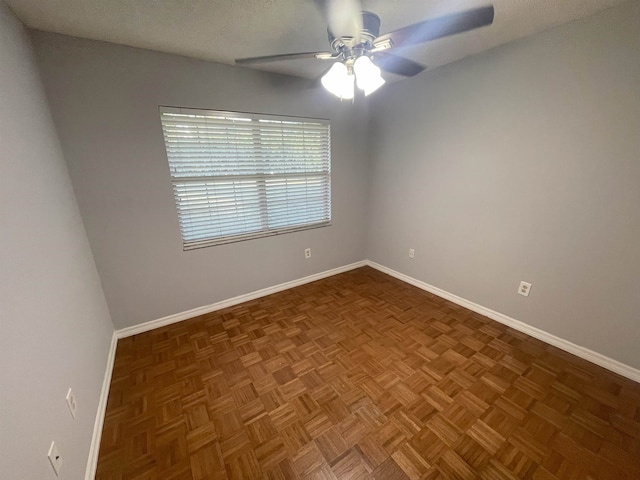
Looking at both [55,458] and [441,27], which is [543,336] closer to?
[441,27]

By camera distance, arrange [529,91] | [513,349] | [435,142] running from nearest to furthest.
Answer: [529,91] → [513,349] → [435,142]

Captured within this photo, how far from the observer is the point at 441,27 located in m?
1.07

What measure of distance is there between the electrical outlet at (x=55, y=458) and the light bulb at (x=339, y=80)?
6.40 ft

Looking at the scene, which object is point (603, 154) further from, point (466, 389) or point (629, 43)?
point (466, 389)

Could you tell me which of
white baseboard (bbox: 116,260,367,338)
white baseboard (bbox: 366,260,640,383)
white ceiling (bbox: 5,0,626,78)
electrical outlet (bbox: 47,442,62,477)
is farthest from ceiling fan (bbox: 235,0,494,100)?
white baseboard (bbox: 366,260,640,383)

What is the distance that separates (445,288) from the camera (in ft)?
8.64

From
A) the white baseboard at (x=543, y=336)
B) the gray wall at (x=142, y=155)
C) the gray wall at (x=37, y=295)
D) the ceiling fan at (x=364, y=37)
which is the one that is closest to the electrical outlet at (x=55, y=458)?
the gray wall at (x=37, y=295)

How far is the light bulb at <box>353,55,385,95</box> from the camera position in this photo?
4.06 feet

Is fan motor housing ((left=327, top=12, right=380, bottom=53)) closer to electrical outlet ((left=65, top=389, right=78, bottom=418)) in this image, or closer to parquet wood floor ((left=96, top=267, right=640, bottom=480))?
parquet wood floor ((left=96, top=267, right=640, bottom=480))

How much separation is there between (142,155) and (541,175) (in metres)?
2.94

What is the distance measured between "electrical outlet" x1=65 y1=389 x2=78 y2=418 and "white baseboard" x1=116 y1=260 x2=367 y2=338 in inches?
42.1

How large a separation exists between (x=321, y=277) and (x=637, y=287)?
2498 millimetres

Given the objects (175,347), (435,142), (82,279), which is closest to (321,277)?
(175,347)

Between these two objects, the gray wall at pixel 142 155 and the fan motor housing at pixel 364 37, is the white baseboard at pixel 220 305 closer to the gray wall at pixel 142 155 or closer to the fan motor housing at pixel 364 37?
the gray wall at pixel 142 155
